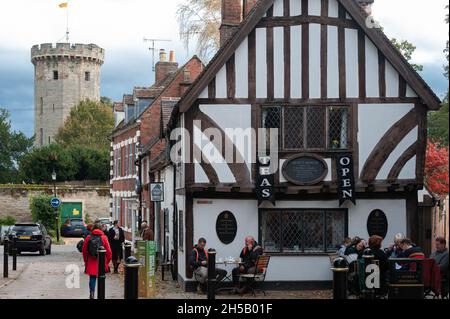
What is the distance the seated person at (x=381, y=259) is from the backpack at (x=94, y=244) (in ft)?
18.9

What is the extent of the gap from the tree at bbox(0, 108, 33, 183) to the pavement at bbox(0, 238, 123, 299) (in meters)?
53.8

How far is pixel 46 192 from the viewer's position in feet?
211

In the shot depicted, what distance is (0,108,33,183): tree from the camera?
3494 inches

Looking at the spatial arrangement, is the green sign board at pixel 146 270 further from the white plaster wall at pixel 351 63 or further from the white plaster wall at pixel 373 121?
the white plaster wall at pixel 351 63

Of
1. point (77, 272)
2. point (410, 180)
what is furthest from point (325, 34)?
point (77, 272)

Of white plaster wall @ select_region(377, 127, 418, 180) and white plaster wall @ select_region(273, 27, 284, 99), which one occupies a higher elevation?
white plaster wall @ select_region(273, 27, 284, 99)

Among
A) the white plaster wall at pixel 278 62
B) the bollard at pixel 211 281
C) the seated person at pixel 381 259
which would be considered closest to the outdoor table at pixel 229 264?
the bollard at pixel 211 281

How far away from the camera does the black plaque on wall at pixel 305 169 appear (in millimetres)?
21359

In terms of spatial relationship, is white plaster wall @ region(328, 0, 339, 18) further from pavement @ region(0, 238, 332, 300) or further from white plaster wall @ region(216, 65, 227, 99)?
pavement @ region(0, 238, 332, 300)

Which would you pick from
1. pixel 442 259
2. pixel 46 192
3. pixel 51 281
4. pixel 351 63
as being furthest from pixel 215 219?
pixel 46 192

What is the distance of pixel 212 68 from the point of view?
21.1 meters

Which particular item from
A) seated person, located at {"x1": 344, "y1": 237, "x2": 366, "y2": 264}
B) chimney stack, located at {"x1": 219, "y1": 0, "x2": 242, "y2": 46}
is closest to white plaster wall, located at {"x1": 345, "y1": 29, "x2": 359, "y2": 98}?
seated person, located at {"x1": 344, "y1": 237, "x2": 366, "y2": 264}
